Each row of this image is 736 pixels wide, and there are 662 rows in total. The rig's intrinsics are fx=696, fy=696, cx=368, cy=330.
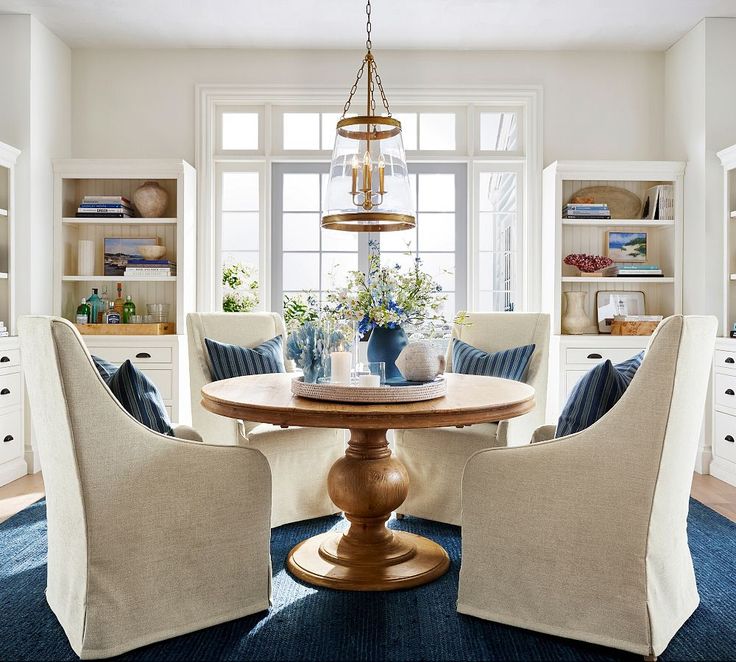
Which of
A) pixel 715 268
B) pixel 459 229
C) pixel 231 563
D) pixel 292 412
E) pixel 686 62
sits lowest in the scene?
pixel 231 563

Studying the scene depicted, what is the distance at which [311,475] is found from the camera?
3.13 m

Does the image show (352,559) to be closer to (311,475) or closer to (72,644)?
(311,475)

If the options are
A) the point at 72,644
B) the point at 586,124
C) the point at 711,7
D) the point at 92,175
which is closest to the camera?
the point at 72,644

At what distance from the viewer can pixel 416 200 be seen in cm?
485

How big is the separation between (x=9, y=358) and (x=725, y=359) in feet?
13.3

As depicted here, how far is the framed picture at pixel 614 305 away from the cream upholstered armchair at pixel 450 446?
126 centimetres

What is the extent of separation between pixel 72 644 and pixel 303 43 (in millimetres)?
3782

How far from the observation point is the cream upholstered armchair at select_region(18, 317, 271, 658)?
1.83 meters

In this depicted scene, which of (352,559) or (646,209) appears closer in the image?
(352,559)

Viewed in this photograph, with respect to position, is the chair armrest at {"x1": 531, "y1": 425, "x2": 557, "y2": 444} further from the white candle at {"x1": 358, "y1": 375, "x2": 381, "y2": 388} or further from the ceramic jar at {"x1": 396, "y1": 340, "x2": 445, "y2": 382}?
the white candle at {"x1": 358, "y1": 375, "x2": 381, "y2": 388}

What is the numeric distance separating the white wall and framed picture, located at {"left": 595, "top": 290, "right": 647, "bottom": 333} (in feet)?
3.07

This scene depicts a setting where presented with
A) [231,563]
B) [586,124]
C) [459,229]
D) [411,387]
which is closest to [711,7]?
[586,124]

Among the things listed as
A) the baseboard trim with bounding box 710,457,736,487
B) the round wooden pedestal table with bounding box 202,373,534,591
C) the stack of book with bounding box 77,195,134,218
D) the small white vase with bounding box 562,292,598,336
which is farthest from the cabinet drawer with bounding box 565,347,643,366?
the stack of book with bounding box 77,195,134,218

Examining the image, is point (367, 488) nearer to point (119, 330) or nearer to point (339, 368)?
point (339, 368)
